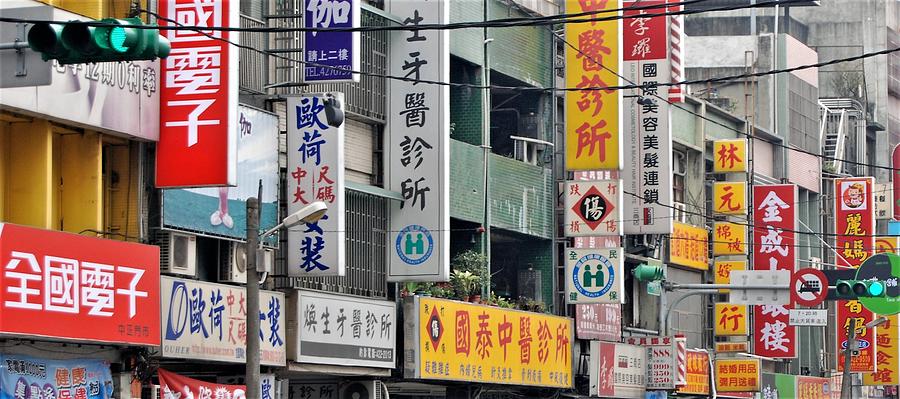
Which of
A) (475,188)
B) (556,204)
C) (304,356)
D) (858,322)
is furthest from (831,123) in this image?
(304,356)

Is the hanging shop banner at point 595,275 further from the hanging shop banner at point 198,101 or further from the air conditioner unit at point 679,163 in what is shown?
the hanging shop banner at point 198,101

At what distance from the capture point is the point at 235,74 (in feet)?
77.7

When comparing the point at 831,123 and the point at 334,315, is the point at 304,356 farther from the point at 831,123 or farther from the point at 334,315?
the point at 831,123

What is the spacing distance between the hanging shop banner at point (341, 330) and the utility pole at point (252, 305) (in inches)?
215

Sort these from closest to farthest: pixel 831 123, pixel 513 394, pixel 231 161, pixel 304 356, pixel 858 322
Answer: pixel 231 161
pixel 304 356
pixel 513 394
pixel 858 322
pixel 831 123

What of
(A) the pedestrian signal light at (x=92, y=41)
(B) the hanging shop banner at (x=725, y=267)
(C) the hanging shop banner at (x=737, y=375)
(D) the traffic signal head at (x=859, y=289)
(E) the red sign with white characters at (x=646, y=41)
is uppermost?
(E) the red sign with white characters at (x=646, y=41)

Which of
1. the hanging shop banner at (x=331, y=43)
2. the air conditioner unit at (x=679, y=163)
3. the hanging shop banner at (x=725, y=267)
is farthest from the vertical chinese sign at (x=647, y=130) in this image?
the hanging shop banner at (x=331, y=43)

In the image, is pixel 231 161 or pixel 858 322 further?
pixel 858 322

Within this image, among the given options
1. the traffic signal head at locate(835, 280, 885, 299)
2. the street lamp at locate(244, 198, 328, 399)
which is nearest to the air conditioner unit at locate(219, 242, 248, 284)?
the street lamp at locate(244, 198, 328, 399)

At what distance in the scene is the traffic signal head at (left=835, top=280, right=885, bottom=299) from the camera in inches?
1325

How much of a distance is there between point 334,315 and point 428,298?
10.3 feet

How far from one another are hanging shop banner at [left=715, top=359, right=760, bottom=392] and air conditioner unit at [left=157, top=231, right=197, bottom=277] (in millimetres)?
25987

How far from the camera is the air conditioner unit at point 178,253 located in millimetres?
24359

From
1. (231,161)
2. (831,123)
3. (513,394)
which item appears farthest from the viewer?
(831,123)
